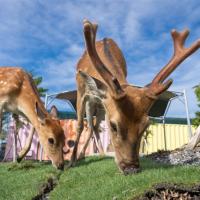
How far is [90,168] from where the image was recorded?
679cm

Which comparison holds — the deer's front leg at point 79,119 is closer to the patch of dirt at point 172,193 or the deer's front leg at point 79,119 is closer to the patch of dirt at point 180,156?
the patch of dirt at point 180,156

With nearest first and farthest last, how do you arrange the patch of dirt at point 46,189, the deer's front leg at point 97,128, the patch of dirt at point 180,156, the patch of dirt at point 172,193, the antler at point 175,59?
the patch of dirt at point 172,193, the patch of dirt at point 46,189, the antler at point 175,59, the patch of dirt at point 180,156, the deer's front leg at point 97,128

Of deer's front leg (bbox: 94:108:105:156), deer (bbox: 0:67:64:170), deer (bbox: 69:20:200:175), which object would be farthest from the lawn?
deer's front leg (bbox: 94:108:105:156)

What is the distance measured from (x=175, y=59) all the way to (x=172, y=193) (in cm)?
297

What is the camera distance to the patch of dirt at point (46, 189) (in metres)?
5.51

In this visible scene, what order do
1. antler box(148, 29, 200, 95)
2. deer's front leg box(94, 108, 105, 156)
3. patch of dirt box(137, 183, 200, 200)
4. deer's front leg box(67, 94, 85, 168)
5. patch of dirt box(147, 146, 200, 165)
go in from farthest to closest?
deer's front leg box(94, 108, 105, 156), deer's front leg box(67, 94, 85, 168), patch of dirt box(147, 146, 200, 165), antler box(148, 29, 200, 95), patch of dirt box(137, 183, 200, 200)

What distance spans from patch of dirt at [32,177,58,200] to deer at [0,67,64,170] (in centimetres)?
154

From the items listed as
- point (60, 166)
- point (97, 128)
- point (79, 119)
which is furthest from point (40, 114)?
point (97, 128)

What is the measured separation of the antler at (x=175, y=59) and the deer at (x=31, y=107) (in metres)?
2.72

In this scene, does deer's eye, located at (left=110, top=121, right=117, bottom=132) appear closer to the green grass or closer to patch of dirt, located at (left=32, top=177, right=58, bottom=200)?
patch of dirt, located at (left=32, top=177, right=58, bottom=200)

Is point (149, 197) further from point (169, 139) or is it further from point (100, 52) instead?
point (169, 139)

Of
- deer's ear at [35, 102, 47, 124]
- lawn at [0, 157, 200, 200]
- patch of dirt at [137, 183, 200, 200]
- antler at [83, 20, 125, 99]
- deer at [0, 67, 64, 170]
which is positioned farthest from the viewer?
deer's ear at [35, 102, 47, 124]

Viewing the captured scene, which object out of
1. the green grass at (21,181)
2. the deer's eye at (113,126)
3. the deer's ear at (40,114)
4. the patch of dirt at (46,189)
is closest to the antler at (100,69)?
the deer's eye at (113,126)

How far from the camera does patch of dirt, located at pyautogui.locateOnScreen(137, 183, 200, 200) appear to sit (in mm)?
4027
